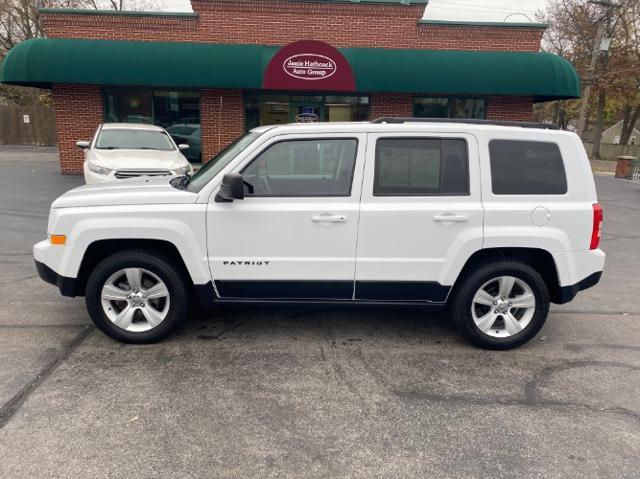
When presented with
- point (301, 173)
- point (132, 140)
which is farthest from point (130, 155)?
point (301, 173)

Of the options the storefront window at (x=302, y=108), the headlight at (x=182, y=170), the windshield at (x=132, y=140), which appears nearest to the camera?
the headlight at (x=182, y=170)

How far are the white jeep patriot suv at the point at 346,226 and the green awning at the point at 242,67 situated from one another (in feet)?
29.0

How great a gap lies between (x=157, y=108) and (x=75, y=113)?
7.56 feet

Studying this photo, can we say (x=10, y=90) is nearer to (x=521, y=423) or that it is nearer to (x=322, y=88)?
(x=322, y=88)

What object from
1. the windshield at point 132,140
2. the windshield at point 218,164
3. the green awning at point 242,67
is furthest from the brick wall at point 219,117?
the windshield at point 218,164

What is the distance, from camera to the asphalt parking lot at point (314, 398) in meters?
2.52

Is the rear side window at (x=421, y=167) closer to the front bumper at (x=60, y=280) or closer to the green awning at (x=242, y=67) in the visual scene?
the front bumper at (x=60, y=280)

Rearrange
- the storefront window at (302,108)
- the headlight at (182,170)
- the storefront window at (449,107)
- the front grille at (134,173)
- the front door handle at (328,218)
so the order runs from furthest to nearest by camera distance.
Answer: the storefront window at (449,107)
the storefront window at (302,108)
the headlight at (182,170)
the front grille at (134,173)
the front door handle at (328,218)

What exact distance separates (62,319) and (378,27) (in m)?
11.8

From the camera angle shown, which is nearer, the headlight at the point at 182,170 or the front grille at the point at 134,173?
the front grille at the point at 134,173

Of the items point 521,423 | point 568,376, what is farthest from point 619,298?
point 521,423

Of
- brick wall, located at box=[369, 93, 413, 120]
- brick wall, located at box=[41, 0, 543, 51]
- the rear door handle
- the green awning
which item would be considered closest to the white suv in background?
the green awning

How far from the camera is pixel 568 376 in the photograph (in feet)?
11.5

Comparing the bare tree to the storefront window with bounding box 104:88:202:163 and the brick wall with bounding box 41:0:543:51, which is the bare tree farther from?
the storefront window with bounding box 104:88:202:163
